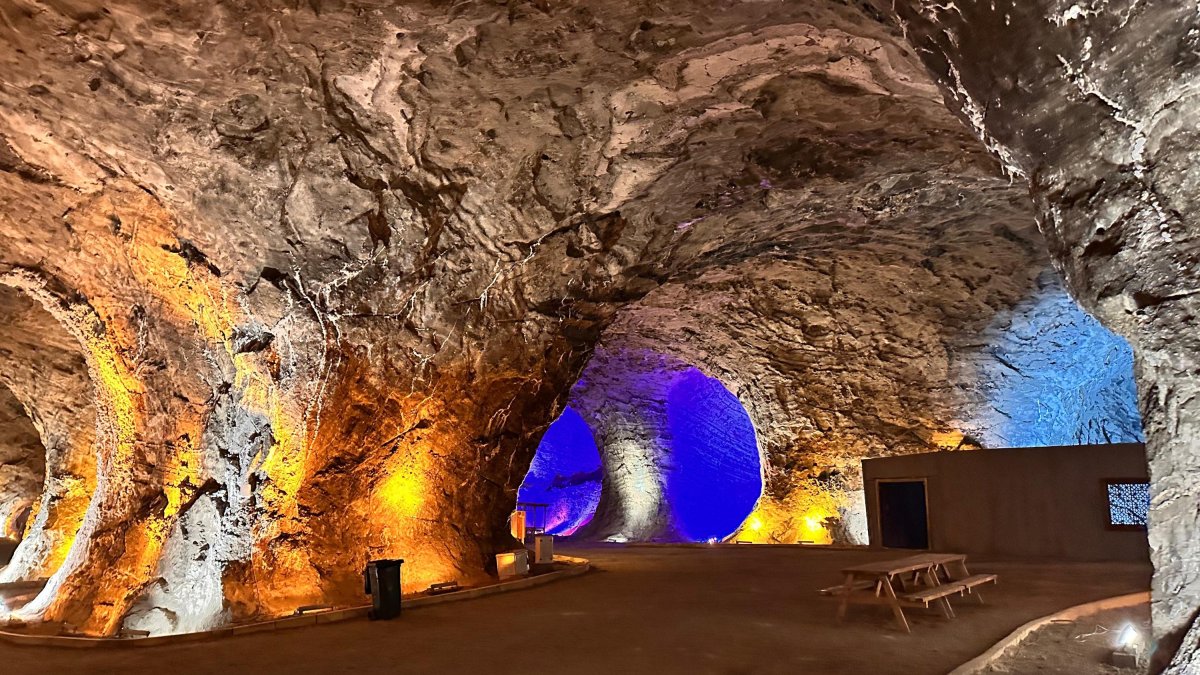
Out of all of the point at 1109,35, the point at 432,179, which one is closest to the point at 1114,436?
the point at 432,179

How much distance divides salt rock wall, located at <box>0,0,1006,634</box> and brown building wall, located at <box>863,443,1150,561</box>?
484 cm

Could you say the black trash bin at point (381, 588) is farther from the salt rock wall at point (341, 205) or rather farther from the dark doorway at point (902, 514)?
the dark doorway at point (902, 514)

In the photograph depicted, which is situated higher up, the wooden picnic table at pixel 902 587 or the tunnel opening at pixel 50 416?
the tunnel opening at pixel 50 416

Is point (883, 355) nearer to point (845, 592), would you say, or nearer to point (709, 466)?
point (709, 466)

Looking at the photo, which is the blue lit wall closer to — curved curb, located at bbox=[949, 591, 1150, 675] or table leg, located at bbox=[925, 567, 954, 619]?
curved curb, located at bbox=[949, 591, 1150, 675]

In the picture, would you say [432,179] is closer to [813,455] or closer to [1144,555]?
[1144,555]

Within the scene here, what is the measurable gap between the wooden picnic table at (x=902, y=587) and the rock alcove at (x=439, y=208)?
11.4ft

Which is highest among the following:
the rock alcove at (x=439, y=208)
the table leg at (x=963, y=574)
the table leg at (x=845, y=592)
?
the rock alcove at (x=439, y=208)

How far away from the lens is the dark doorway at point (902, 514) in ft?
49.2

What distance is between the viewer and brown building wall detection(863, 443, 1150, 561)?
12.1m

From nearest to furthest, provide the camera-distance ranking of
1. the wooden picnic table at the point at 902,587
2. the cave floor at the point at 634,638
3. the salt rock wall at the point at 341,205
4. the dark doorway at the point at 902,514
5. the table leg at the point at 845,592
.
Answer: the cave floor at the point at 634,638 < the salt rock wall at the point at 341,205 < the wooden picnic table at the point at 902,587 < the table leg at the point at 845,592 < the dark doorway at the point at 902,514

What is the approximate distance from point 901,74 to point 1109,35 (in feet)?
13.8

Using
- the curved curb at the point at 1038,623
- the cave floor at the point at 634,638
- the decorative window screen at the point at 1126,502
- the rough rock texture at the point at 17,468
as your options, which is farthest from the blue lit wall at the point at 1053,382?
the rough rock texture at the point at 17,468

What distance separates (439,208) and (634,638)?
16.6 feet
